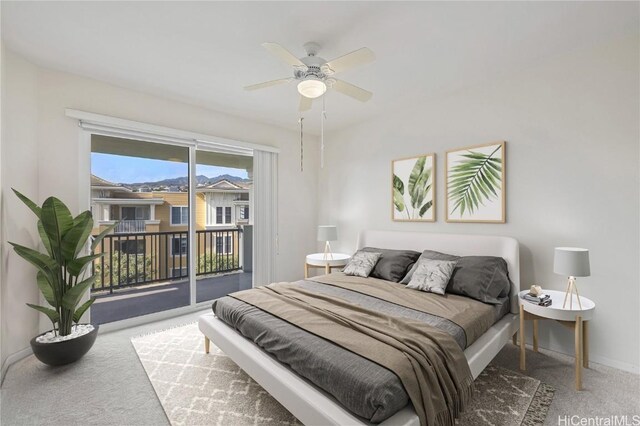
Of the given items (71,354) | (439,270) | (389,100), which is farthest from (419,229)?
(71,354)

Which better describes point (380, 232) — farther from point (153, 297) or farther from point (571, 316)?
point (153, 297)

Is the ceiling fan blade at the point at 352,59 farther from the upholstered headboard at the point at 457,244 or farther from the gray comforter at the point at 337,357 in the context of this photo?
the upholstered headboard at the point at 457,244

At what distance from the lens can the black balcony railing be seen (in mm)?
4262

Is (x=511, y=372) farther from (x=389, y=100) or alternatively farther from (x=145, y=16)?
(x=145, y=16)

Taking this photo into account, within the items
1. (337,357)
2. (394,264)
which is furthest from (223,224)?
(337,357)

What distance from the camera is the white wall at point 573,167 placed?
7.70 ft

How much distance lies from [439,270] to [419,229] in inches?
39.1

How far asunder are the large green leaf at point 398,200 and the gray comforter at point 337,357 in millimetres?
A: 1691

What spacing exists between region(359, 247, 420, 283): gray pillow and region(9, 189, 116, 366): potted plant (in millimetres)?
2881

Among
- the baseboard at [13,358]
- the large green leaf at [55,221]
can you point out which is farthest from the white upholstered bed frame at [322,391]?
the baseboard at [13,358]

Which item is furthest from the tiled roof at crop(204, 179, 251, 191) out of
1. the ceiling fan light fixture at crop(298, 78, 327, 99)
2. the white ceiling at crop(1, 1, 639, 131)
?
the ceiling fan light fixture at crop(298, 78, 327, 99)

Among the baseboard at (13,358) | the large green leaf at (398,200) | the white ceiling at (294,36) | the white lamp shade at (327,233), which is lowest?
the baseboard at (13,358)

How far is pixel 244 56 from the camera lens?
257 centimetres

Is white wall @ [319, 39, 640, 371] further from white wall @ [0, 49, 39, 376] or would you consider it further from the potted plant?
white wall @ [0, 49, 39, 376]
